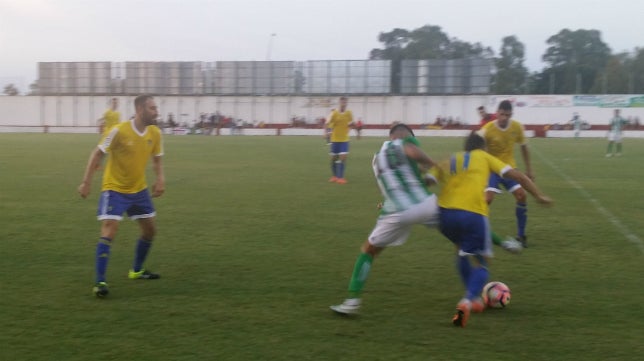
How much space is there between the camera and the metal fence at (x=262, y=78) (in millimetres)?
68875

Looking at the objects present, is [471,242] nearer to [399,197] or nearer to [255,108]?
[399,197]

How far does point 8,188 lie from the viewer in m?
13.9

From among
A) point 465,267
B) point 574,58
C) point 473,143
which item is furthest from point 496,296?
point 574,58

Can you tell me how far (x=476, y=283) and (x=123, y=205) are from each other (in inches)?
132

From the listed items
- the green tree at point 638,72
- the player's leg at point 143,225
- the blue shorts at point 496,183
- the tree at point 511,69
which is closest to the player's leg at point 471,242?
the player's leg at point 143,225

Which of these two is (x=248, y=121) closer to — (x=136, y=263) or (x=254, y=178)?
(x=254, y=178)

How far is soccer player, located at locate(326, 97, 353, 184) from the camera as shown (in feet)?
52.6

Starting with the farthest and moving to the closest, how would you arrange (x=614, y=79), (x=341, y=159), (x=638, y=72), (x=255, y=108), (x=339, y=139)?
1. (x=638, y=72)
2. (x=614, y=79)
3. (x=255, y=108)
4. (x=339, y=139)
5. (x=341, y=159)

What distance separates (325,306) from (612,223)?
613cm

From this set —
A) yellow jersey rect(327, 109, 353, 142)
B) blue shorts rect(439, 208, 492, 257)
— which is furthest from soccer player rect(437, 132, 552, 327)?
yellow jersey rect(327, 109, 353, 142)

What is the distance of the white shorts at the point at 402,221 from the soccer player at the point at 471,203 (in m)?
0.12

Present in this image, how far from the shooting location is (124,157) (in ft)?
20.7

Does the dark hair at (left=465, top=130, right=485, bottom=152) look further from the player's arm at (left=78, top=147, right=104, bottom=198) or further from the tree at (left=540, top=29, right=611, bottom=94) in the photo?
the tree at (left=540, top=29, right=611, bottom=94)

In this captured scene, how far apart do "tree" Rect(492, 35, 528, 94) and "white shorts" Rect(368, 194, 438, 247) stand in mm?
81821
